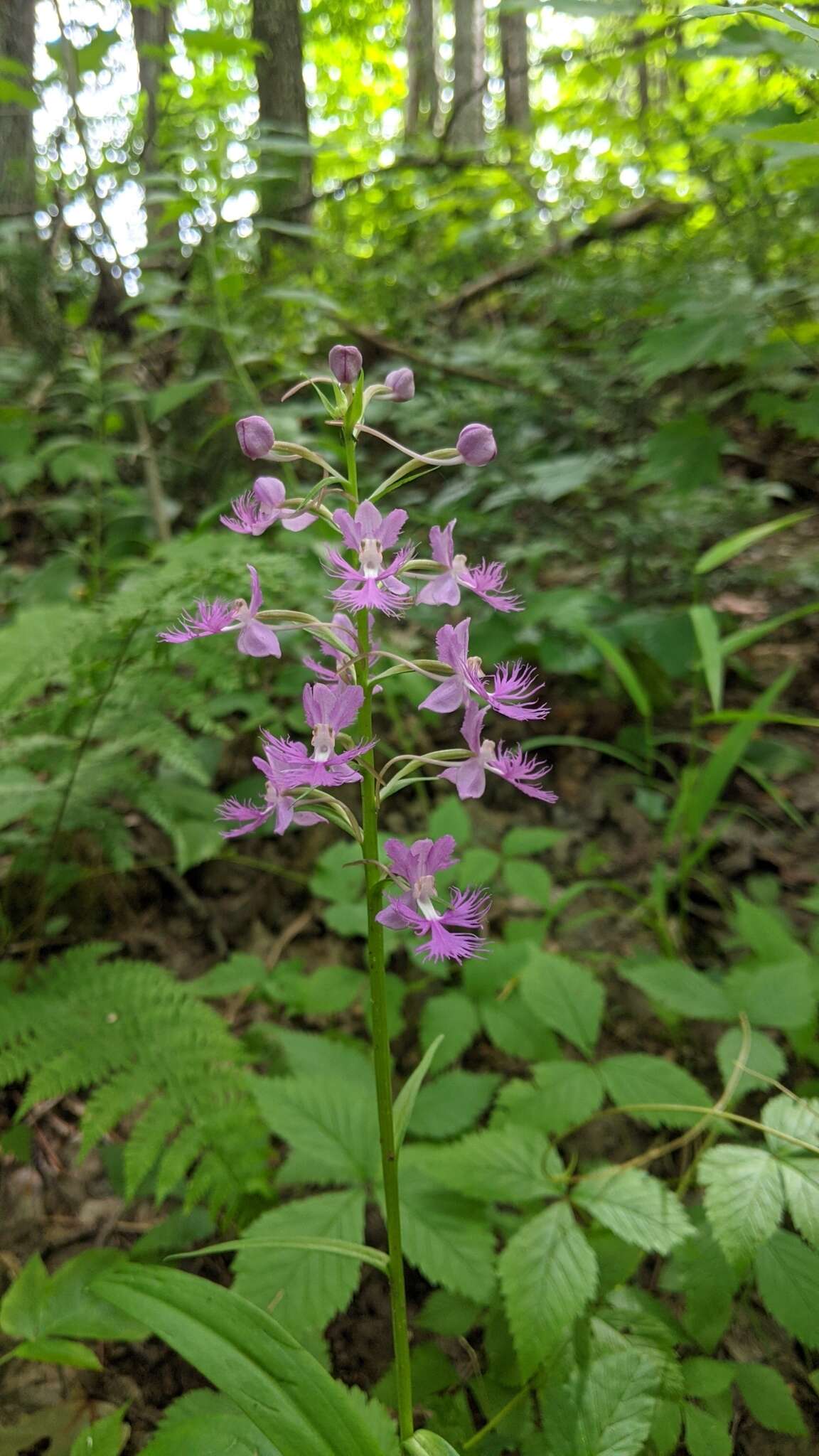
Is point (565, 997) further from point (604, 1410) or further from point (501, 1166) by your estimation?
point (604, 1410)

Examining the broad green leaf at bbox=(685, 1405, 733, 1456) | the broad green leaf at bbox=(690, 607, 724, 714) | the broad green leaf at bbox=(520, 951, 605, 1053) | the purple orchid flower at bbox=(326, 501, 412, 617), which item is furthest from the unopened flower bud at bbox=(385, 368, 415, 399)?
the broad green leaf at bbox=(685, 1405, 733, 1456)

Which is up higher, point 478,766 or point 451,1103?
point 478,766

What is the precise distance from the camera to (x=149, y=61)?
8.67 m

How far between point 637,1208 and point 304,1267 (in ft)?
1.95

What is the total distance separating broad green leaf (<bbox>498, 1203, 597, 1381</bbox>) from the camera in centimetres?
130

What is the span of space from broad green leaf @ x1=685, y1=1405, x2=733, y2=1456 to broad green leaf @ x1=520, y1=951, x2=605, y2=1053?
1.99ft

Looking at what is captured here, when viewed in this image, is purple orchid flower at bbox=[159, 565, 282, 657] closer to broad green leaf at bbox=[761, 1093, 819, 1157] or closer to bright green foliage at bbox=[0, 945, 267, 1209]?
bright green foliage at bbox=[0, 945, 267, 1209]

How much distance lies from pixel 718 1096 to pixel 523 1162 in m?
0.89

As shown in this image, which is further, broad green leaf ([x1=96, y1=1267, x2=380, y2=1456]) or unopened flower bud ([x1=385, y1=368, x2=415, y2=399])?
unopened flower bud ([x1=385, y1=368, x2=415, y2=399])

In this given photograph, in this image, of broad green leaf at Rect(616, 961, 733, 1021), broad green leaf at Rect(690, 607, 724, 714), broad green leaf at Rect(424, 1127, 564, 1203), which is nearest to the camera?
broad green leaf at Rect(424, 1127, 564, 1203)

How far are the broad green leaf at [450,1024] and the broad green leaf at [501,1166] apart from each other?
0.98 feet

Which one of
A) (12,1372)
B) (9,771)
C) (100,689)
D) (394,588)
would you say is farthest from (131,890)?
(394,588)

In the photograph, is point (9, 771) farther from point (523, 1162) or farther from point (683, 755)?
point (683, 755)

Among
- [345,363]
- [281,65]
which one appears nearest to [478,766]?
[345,363]
